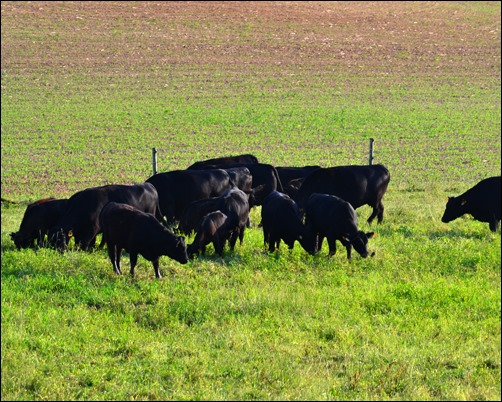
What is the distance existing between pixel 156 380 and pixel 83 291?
316 cm

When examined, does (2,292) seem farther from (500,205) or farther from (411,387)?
(500,205)

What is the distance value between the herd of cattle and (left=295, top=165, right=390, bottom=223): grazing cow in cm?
2

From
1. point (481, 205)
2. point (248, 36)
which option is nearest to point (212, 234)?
point (481, 205)

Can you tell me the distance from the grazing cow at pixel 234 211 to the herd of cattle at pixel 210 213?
2 cm

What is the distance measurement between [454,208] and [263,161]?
39.5ft

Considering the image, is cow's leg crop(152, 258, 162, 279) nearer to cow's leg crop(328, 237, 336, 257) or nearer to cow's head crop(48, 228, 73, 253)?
cow's head crop(48, 228, 73, 253)

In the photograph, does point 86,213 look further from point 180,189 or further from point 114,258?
point 180,189

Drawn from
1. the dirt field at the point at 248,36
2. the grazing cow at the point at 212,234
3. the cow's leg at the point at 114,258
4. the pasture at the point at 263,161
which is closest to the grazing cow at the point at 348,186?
the pasture at the point at 263,161

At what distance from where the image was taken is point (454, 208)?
1606 cm

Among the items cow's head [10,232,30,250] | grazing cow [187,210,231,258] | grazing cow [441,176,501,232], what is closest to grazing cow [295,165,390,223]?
grazing cow [441,176,501,232]

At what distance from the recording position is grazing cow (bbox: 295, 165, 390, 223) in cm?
1659

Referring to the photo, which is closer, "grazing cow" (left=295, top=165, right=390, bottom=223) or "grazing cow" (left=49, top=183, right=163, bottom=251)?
"grazing cow" (left=49, top=183, right=163, bottom=251)

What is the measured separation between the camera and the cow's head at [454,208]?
52.2 ft

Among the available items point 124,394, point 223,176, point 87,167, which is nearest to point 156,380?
point 124,394
